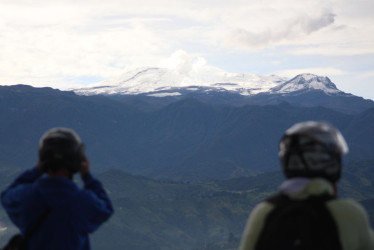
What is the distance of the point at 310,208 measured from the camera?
6594 mm

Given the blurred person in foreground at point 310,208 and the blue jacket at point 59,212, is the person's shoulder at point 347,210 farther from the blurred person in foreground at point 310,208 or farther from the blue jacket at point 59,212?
the blue jacket at point 59,212

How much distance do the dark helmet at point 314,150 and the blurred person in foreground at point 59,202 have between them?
3.20 meters

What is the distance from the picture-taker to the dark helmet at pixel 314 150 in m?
6.80

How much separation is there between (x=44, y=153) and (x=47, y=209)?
776 millimetres

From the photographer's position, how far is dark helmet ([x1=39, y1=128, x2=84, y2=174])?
28.3 feet

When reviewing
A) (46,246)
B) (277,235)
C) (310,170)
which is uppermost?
(310,170)

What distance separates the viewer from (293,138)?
6871mm

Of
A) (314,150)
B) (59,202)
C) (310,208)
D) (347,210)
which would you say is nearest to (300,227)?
(310,208)

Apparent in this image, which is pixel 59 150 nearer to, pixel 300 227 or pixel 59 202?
pixel 59 202

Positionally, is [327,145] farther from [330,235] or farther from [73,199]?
[73,199]

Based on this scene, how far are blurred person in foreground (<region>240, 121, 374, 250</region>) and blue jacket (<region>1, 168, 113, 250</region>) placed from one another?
2.77m

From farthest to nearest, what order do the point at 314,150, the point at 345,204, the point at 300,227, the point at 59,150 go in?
the point at 59,150 < the point at 314,150 < the point at 345,204 < the point at 300,227

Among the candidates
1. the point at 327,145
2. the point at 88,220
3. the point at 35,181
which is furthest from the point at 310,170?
the point at 35,181

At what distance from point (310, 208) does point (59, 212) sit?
12.1ft
